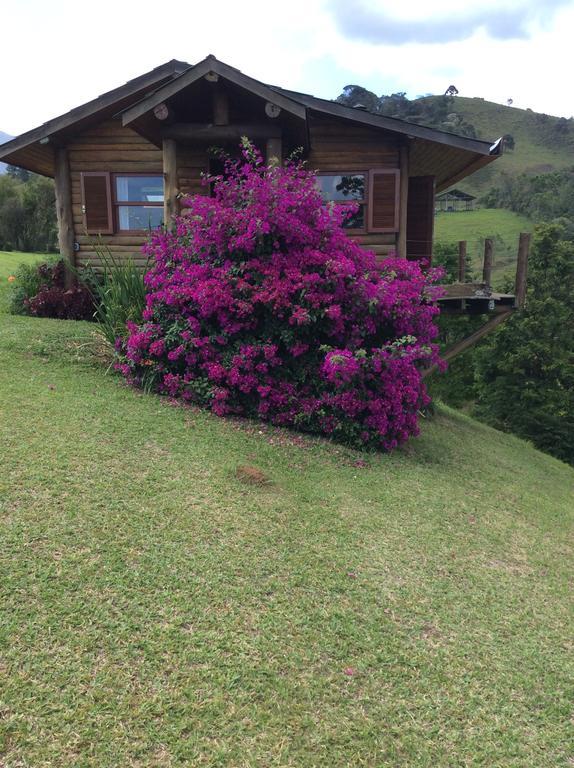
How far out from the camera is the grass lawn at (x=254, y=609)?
2.39 m

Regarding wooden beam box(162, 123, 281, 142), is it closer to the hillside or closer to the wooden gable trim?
the wooden gable trim

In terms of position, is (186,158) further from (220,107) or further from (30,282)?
(30,282)

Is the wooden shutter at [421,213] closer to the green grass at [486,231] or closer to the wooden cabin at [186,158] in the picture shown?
the wooden cabin at [186,158]

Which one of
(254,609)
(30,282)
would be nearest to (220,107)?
(30,282)

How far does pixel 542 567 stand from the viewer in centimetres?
459

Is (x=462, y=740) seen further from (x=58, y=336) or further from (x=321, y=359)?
(x=58, y=336)

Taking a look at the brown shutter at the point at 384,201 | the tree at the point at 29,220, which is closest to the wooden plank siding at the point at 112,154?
the brown shutter at the point at 384,201

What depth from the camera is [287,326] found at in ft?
21.0

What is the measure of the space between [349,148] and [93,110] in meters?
4.80

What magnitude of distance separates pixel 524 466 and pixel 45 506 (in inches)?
300

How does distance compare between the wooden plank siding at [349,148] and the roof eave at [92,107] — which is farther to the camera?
the wooden plank siding at [349,148]

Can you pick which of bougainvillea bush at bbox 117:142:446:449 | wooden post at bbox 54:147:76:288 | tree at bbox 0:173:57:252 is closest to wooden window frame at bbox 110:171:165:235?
wooden post at bbox 54:147:76:288

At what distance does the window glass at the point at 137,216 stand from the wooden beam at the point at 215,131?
3.22 m

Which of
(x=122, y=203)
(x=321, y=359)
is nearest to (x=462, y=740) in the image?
(x=321, y=359)
